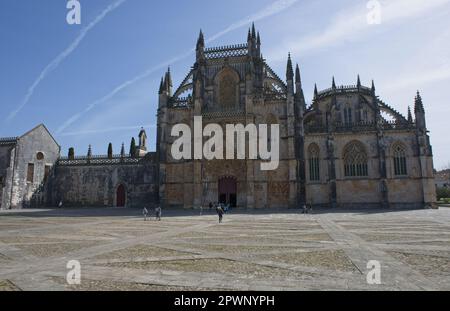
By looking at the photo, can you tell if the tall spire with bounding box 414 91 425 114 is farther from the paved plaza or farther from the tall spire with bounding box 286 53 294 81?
the paved plaza

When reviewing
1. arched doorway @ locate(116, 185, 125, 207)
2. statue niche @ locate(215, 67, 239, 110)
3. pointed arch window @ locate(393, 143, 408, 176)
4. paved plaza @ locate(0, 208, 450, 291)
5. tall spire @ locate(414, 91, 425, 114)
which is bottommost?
paved plaza @ locate(0, 208, 450, 291)

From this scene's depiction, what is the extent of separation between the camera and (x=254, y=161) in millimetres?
36938

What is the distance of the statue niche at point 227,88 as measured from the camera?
41.1 meters

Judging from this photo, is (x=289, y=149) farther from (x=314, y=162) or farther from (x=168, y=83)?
(x=168, y=83)

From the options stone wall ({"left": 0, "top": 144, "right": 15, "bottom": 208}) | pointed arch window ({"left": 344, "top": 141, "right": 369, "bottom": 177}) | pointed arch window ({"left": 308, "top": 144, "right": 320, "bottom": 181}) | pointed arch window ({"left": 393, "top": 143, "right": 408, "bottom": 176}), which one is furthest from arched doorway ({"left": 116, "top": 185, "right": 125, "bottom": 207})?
pointed arch window ({"left": 393, "top": 143, "right": 408, "bottom": 176})

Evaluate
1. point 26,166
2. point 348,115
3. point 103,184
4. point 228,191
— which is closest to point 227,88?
point 228,191

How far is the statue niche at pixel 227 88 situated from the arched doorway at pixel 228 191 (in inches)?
377

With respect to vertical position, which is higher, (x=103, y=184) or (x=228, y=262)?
(x=103, y=184)

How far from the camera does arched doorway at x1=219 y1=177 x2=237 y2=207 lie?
38500mm

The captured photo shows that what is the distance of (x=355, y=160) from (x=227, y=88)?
18.4 m

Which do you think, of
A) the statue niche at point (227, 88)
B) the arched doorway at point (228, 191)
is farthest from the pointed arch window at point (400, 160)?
the statue niche at point (227, 88)

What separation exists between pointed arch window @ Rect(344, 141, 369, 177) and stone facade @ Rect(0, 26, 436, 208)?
0.36ft

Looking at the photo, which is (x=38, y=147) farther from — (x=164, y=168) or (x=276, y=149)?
(x=276, y=149)
